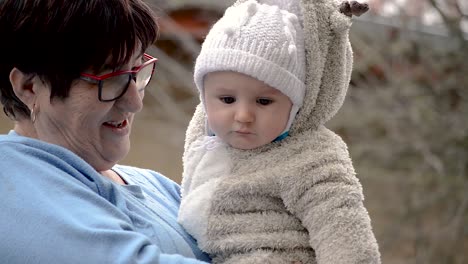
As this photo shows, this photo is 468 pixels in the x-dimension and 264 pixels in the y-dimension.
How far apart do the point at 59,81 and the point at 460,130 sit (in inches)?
128

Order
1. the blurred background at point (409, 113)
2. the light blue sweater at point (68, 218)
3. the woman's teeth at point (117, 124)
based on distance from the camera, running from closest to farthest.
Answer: the light blue sweater at point (68, 218)
the woman's teeth at point (117, 124)
the blurred background at point (409, 113)

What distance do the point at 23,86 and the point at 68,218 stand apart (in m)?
0.35

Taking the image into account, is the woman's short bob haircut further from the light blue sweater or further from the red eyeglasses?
the light blue sweater

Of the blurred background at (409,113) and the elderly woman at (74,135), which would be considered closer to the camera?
the elderly woman at (74,135)

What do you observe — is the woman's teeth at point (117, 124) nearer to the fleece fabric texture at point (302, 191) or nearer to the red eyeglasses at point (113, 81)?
the red eyeglasses at point (113, 81)

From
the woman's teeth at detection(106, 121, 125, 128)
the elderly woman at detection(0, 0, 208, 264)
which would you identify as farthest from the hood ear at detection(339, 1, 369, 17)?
the woman's teeth at detection(106, 121, 125, 128)

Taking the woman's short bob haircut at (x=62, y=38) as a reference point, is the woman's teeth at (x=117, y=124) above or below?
below

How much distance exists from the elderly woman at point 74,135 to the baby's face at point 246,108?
0.21m

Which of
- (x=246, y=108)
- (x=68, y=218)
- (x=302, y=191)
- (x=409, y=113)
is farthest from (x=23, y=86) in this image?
(x=409, y=113)

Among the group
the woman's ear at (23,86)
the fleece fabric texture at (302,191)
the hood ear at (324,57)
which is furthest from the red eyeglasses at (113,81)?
the hood ear at (324,57)

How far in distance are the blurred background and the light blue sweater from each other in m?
2.66

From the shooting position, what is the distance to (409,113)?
188 inches

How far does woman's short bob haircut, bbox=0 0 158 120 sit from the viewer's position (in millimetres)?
1690

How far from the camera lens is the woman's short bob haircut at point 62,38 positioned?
5.55ft
